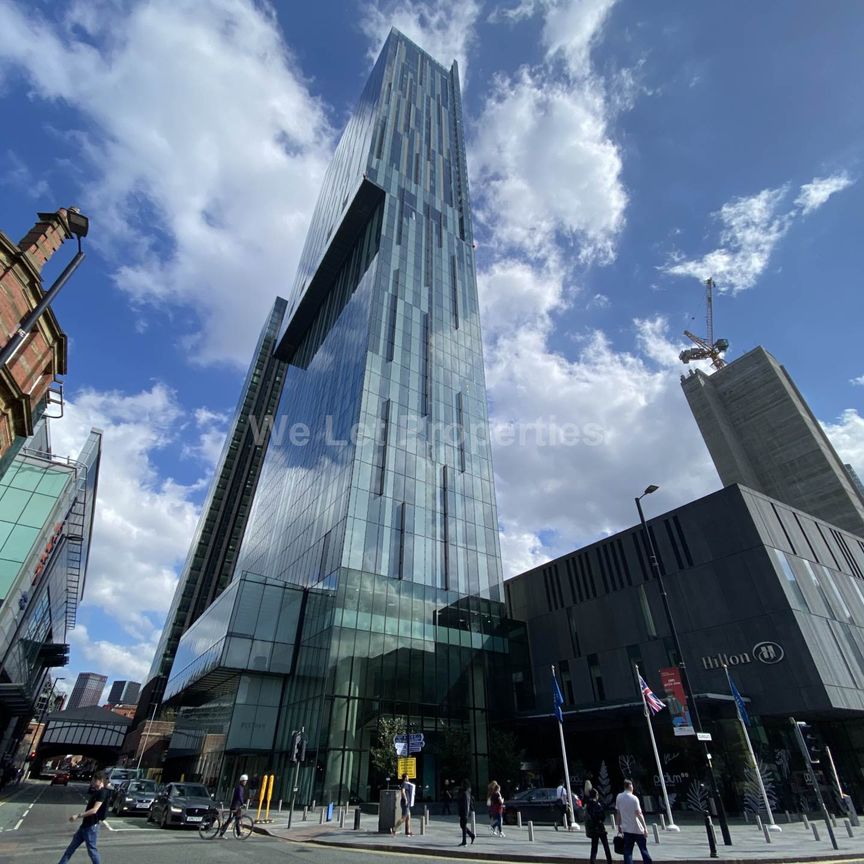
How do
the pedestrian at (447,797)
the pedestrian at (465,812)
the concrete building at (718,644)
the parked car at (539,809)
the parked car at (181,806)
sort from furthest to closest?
the pedestrian at (447,797) → the concrete building at (718,644) → the parked car at (539,809) → the parked car at (181,806) → the pedestrian at (465,812)

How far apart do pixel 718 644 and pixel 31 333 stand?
127 ft

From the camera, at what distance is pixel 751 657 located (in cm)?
2969

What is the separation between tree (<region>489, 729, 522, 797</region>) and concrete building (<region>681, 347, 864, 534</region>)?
5201cm

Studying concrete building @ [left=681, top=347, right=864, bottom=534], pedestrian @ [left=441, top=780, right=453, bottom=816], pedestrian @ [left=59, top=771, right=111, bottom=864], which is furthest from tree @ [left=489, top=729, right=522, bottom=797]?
concrete building @ [left=681, top=347, right=864, bottom=534]

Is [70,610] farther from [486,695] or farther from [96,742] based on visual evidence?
[486,695]

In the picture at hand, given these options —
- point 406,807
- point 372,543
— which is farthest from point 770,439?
point 406,807

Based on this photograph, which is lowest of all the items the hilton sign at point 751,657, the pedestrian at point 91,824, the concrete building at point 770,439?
the pedestrian at point 91,824

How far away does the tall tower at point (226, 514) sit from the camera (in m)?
93.0

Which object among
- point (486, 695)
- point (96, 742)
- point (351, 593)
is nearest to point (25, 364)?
point (351, 593)

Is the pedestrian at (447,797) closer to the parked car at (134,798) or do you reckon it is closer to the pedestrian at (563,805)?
the pedestrian at (563,805)

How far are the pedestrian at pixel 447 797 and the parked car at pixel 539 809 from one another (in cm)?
705

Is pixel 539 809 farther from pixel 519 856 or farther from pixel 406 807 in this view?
pixel 519 856

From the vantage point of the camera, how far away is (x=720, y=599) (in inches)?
1273

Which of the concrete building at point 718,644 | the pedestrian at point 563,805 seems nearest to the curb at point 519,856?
the pedestrian at point 563,805
